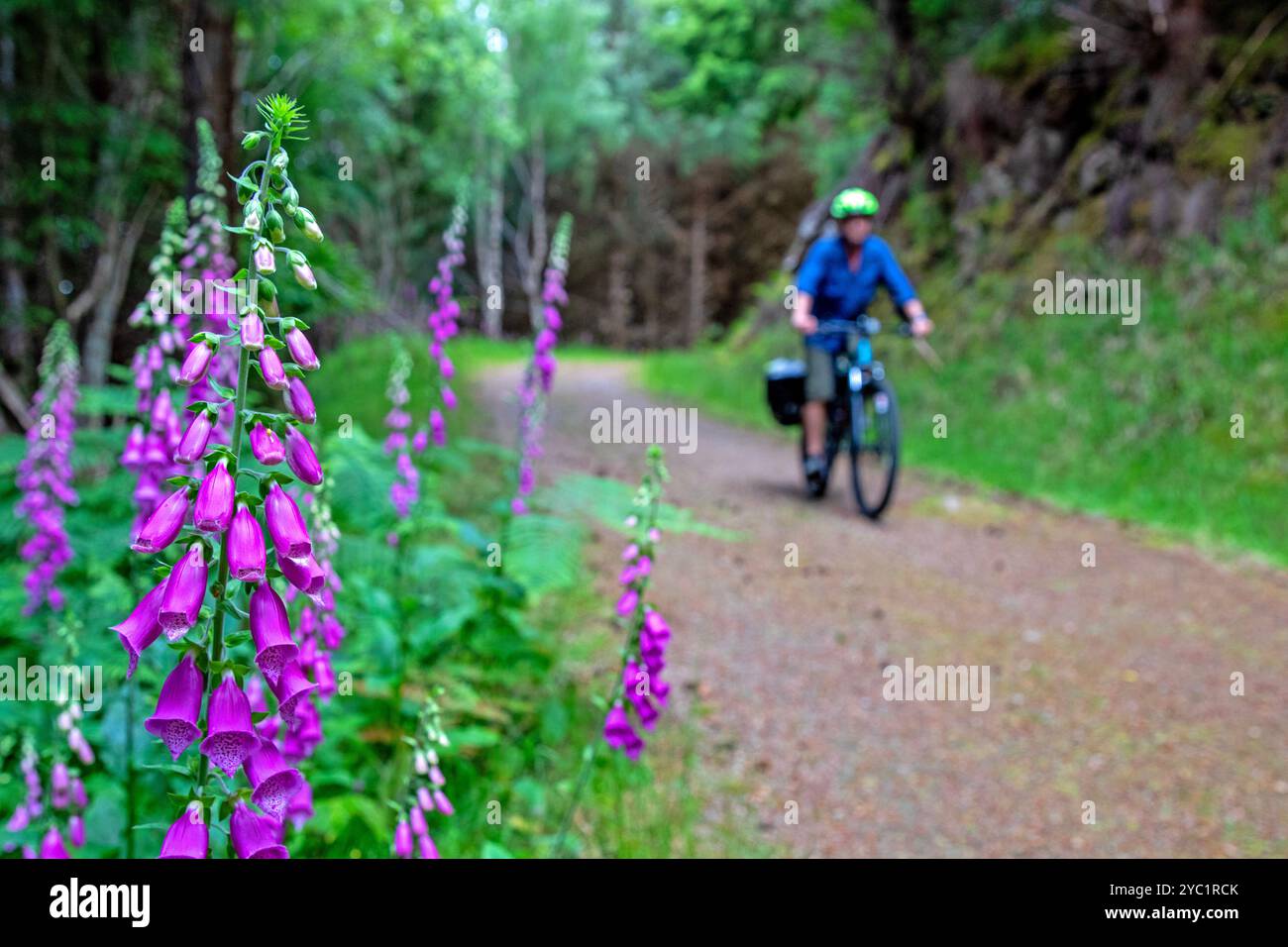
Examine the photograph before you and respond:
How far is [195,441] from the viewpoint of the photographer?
1166mm

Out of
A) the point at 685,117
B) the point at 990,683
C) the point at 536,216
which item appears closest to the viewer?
the point at 990,683

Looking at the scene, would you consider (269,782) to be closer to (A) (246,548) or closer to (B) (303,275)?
(A) (246,548)

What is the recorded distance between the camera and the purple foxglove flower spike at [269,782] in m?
1.18

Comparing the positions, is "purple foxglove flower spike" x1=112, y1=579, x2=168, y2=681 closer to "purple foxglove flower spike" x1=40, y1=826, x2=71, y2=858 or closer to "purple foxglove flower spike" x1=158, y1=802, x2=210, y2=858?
"purple foxglove flower spike" x1=158, y1=802, x2=210, y2=858

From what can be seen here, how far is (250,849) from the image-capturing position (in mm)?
1155

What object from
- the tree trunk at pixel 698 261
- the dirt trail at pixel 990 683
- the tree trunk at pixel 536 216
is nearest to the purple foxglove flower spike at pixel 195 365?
the dirt trail at pixel 990 683

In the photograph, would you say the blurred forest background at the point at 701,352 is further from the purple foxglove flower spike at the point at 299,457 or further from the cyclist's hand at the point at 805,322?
the cyclist's hand at the point at 805,322

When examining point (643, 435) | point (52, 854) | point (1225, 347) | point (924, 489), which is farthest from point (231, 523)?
point (643, 435)

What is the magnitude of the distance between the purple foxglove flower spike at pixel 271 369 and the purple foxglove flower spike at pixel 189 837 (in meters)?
0.48

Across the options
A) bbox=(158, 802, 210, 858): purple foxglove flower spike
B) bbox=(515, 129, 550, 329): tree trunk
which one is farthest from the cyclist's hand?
bbox=(515, 129, 550, 329): tree trunk

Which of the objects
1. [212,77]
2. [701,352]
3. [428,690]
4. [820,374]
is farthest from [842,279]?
[701,352]

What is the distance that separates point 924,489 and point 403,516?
6994 millimetres

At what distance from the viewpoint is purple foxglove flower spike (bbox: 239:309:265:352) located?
3.63ft

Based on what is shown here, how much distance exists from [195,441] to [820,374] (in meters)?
7.00
